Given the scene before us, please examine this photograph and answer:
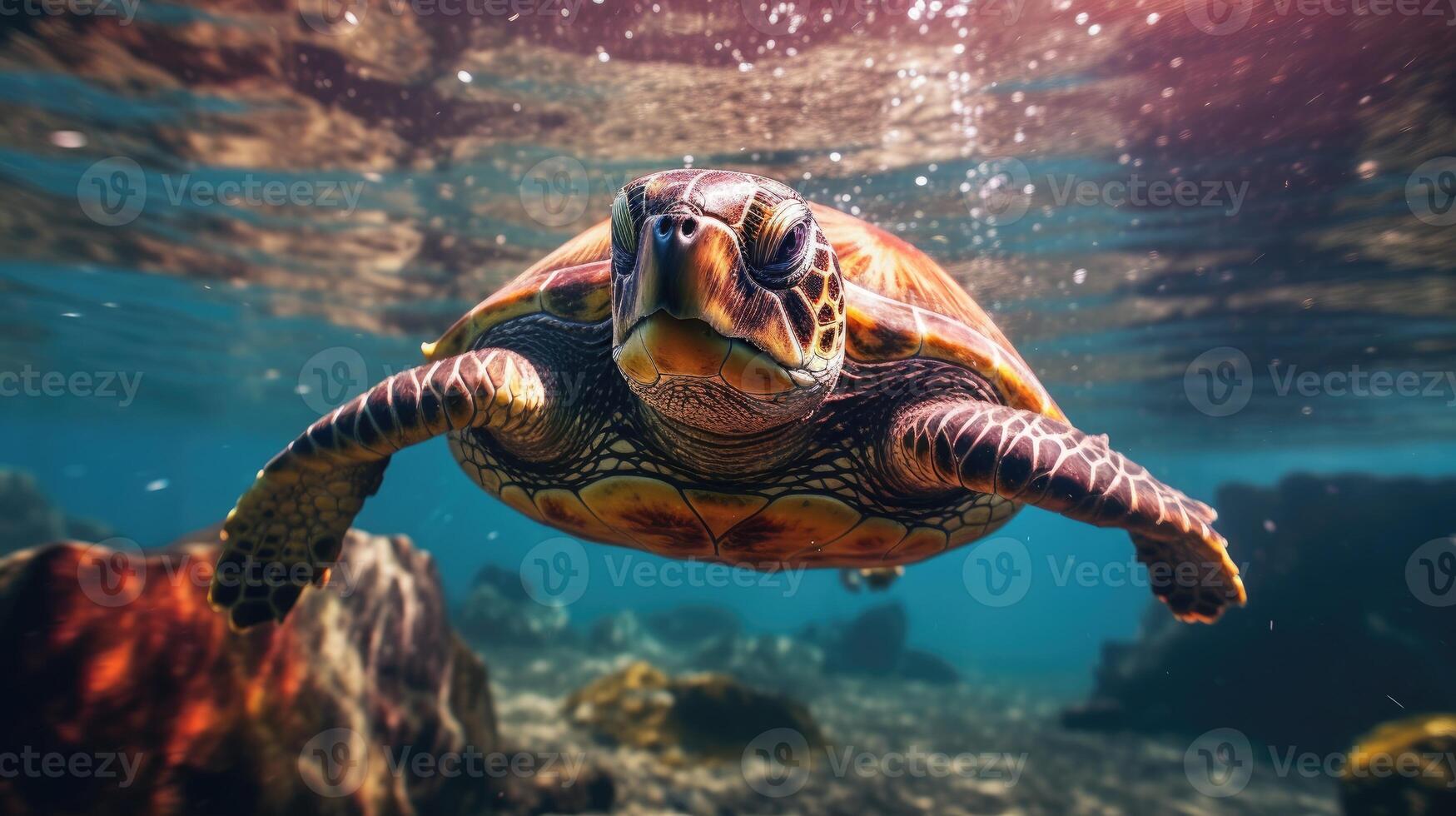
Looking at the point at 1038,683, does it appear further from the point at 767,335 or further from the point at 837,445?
the point at 767,335

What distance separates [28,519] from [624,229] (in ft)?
79.9

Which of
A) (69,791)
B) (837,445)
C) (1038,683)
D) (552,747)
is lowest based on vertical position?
(1038,683)

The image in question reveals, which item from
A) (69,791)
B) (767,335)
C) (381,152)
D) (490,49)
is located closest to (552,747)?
(69,791)

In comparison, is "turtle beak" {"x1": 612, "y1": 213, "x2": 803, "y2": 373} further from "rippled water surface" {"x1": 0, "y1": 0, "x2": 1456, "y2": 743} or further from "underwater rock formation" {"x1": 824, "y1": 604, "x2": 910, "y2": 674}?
"underwater rock formation" {"x1": 824, "y1": 604, "x2": 910, "y2": 674}

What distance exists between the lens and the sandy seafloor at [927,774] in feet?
22.4

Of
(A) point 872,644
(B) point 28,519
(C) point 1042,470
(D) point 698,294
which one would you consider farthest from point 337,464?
(B) point 28,519

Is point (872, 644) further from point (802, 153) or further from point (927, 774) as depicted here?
point (802, 153)

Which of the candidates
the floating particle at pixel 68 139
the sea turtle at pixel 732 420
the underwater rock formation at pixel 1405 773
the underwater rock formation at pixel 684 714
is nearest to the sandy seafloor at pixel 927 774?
the underwater rock formation at pixel 684 714

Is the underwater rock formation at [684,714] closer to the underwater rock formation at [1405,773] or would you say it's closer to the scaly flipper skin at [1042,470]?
the underwater rock formation at [1405,773]

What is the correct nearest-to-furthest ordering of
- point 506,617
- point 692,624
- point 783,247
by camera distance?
point 783,247 → point 506,617 → point 692,624

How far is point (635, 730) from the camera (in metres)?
8.09

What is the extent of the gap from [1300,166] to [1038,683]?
18.2 m

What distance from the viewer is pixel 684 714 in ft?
27.6

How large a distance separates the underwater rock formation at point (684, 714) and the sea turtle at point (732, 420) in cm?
435
